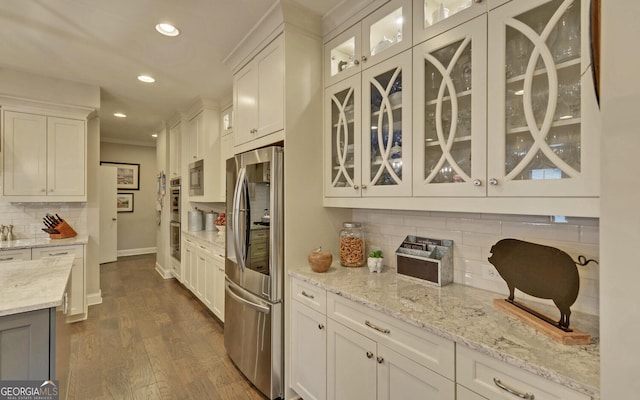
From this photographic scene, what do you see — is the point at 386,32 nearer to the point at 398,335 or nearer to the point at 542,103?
the point at 542,103

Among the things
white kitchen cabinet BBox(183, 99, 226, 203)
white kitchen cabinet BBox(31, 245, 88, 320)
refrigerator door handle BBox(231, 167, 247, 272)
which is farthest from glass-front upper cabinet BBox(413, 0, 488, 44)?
white kitchen cabinet BBox(31, 245, 88, 320)

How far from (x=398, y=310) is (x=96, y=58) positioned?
3.29m

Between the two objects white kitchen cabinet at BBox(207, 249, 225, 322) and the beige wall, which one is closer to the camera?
white kitchen cabinet at BBox(207, 249, 225, 322)

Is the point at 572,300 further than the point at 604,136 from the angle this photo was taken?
Yes

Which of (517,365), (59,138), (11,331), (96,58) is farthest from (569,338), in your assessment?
(59,138)

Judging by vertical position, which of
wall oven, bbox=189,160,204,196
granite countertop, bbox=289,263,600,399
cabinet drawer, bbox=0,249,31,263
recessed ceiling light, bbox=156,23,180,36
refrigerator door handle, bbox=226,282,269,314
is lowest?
refrigerator door handle, bbox=226,282,269,314

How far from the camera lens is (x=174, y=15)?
2107 mm

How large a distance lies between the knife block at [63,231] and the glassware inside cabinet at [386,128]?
3.64m

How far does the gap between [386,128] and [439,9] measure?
0.65m

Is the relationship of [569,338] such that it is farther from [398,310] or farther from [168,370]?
[168,370]

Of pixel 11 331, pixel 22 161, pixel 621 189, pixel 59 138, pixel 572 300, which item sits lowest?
pixel 11 331

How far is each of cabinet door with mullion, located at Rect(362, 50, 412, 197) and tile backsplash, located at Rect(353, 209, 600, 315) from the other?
36 cm

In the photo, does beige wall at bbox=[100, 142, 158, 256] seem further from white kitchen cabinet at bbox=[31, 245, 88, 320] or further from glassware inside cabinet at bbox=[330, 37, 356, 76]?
glassware inside cabinet at bbox=[330, 37, 356, 76]

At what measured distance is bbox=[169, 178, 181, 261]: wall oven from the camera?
4773 mm
